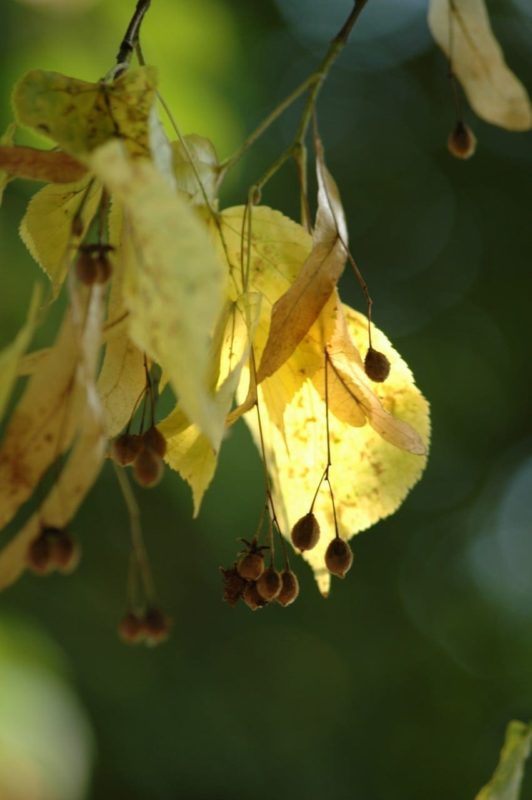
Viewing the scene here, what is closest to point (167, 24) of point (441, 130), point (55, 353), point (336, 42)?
point (441, 130)

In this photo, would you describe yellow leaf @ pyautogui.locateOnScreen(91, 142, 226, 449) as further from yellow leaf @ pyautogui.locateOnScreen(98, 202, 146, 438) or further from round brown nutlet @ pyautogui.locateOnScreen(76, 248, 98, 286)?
yellow leaf @ pyautogui.locateOnScreen(98, 202, 146, 438)

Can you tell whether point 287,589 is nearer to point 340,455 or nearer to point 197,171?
point 340,455

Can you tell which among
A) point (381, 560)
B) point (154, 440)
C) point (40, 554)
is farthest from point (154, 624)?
point (381, 560)

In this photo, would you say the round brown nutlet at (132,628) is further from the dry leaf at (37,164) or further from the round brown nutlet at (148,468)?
the dry leaf at (37,164)

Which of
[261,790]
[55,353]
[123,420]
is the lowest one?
[261,790]

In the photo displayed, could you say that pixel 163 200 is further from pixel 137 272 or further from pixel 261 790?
pixel 261 790
